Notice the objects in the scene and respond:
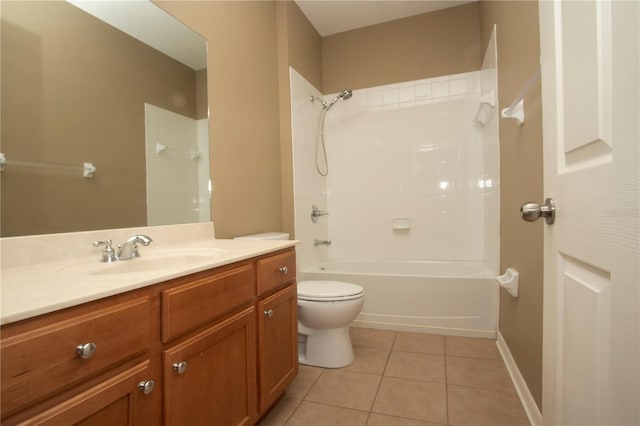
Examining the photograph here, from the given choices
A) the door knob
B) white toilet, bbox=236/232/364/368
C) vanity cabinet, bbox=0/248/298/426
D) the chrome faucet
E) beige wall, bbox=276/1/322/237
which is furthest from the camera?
beige wall, bbox=276/1/322/237

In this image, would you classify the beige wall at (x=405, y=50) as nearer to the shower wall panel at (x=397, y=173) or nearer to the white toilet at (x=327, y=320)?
the shower wall panel at (x=397, y=173)

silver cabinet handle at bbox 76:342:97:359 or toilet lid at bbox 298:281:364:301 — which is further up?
silver cabinet handle at bbox 76:342:97:359

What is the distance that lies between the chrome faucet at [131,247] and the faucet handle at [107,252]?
21 millimetres

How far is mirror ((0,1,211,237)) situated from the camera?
37.4 inches

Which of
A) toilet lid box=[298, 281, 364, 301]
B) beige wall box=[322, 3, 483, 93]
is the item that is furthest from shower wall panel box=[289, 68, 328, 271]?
toilet lid box=[298, 281, 364, 301]

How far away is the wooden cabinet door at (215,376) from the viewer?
803mm

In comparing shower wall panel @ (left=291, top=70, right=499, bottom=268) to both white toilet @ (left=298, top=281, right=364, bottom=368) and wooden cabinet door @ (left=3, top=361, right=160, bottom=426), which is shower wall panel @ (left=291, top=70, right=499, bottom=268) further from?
wooden cabinet door @ (left=3, top=361, right=160, bottom=426)

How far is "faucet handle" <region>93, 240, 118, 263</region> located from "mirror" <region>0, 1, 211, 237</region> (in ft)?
0.25

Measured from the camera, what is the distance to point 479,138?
2.64 metres

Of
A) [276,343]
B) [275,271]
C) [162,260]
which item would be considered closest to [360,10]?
[275,271]

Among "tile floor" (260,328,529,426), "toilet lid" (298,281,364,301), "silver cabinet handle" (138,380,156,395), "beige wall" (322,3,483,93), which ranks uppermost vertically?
"beige wall" (322,3,483,93)

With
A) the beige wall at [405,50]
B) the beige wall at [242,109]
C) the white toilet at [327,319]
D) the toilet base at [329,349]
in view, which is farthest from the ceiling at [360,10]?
the toilet base at [329,349]

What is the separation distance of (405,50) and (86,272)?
295 centimetres

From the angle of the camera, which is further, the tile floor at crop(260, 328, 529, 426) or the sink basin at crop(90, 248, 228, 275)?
the tile floor at crop(260, 328, 529, 426)
